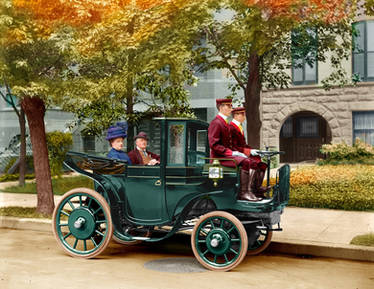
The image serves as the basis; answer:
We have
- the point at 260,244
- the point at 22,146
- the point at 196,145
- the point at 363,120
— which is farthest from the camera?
the point at 363,120

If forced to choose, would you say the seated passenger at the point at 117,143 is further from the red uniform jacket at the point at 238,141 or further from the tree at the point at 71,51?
the red uniform jacket at the point at 238,141

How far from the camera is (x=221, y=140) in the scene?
5.68m

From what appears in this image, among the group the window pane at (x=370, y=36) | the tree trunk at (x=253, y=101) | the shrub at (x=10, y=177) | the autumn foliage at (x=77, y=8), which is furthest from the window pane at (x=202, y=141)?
the shrub at (x=10, y=177)

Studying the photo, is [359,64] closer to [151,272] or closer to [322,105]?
[322,105]

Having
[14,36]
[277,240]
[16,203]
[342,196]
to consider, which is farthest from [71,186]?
Answer: [342,196]

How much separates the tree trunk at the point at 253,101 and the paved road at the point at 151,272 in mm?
1552

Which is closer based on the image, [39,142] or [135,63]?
[135,63]

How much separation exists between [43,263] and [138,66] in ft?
8.44

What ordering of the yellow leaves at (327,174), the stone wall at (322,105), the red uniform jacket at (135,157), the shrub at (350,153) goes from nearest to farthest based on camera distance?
the red uniform jacket at (135,157)
the yellow leaves at (327,174)
the shrub at (350,153)
the stone wall at (322,105)

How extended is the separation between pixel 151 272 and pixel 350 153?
616 cm

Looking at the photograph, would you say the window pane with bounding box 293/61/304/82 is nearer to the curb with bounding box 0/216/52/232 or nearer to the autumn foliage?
the autumn foliage

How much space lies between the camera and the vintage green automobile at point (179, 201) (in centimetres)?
560

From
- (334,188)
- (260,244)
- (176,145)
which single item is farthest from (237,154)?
(334,188)

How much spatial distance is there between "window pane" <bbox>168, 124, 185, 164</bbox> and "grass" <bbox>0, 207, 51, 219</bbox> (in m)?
3.33
